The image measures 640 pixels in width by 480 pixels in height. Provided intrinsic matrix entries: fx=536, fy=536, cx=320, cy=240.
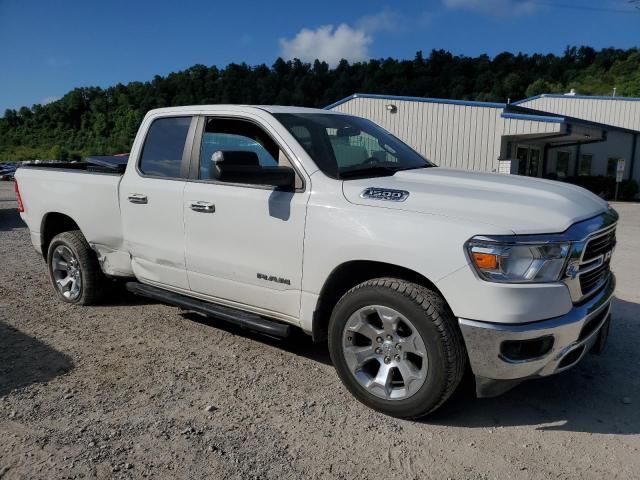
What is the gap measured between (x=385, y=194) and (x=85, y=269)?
3523 millimetres

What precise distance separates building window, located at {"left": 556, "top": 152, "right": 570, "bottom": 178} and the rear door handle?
29293 millimetres

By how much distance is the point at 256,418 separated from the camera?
11.1 feet

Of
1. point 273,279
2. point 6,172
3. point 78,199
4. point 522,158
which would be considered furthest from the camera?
point 6,172

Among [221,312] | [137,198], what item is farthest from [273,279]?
[137,198]

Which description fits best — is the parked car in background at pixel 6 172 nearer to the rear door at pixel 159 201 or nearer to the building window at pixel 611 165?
the rear door at pixel 159 201

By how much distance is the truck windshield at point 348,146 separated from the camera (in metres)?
3.85

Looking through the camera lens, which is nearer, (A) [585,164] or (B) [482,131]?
(B) [482,131]

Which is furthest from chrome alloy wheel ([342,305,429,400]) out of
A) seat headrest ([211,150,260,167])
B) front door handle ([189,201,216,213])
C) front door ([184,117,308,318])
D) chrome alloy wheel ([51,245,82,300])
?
chrome alloy wheel ([51,245,82,300])

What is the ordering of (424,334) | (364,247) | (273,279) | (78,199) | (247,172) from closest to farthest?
(424,334), (364,247), (247,172), (273,279), (78,199)

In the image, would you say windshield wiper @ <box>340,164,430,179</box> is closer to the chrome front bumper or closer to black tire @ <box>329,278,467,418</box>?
black tire @ <box>329,278,467,418</box>

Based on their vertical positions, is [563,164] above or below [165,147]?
below

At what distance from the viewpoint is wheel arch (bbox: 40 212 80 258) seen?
576 centimetres

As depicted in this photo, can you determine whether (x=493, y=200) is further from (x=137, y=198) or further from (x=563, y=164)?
(x=563, y=164)

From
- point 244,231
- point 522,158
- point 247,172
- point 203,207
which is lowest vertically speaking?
point 244,231
